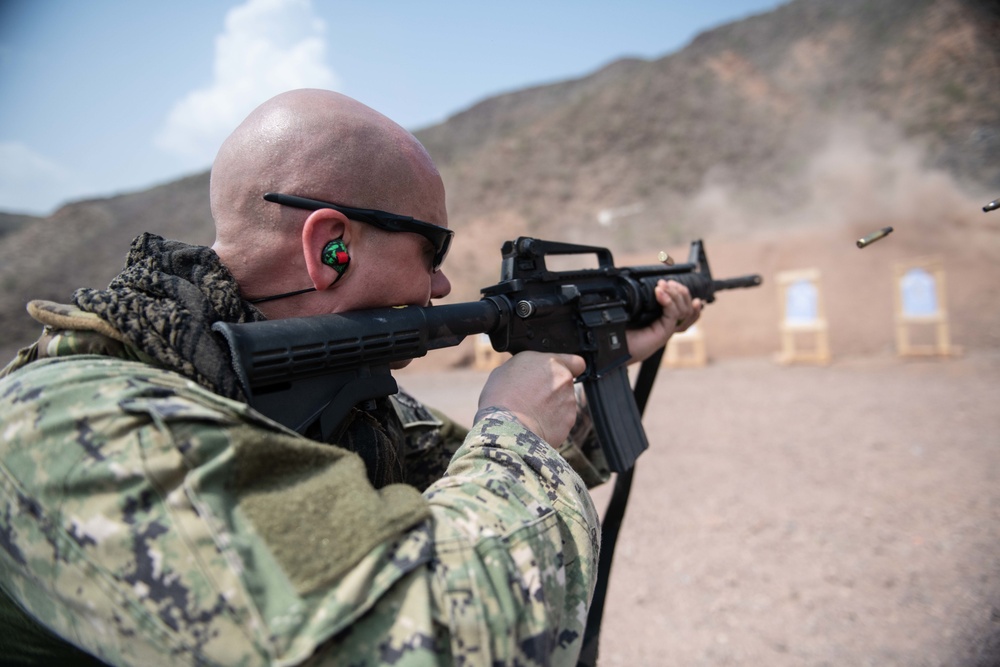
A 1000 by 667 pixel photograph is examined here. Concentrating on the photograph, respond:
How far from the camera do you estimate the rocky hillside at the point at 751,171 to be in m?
18.7

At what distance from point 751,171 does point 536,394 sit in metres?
31.7

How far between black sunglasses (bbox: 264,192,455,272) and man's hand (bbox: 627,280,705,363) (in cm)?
121

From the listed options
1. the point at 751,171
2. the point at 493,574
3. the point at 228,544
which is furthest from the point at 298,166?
the point at 751,171

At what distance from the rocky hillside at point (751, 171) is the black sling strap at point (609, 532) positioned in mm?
11790

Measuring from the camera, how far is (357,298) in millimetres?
1519

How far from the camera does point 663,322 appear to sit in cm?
271

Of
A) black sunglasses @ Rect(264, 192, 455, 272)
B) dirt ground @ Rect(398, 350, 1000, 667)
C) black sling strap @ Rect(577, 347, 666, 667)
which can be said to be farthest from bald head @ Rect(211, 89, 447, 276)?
dirt ground @ Rect(398, 350, 1000, 667)

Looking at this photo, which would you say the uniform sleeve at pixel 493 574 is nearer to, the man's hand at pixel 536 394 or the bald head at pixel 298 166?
the man's hand at pixel 536 394

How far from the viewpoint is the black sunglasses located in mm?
1433

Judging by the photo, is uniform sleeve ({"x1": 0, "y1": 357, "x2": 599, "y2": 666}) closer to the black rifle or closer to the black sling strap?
the black rifle

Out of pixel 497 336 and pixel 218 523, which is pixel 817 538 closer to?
pixel 497 336

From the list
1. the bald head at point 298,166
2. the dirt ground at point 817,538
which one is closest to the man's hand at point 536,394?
the bald head at point 298,166

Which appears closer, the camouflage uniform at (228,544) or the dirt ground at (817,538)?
the camouflage uniform at (228,544)

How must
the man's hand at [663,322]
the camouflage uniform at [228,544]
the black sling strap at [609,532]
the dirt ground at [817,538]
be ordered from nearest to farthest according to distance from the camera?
the camouflage uniform at [228,544], the black sling strap at [609,532], the man's hand at [663,322], the dirt ground at [817,538]
